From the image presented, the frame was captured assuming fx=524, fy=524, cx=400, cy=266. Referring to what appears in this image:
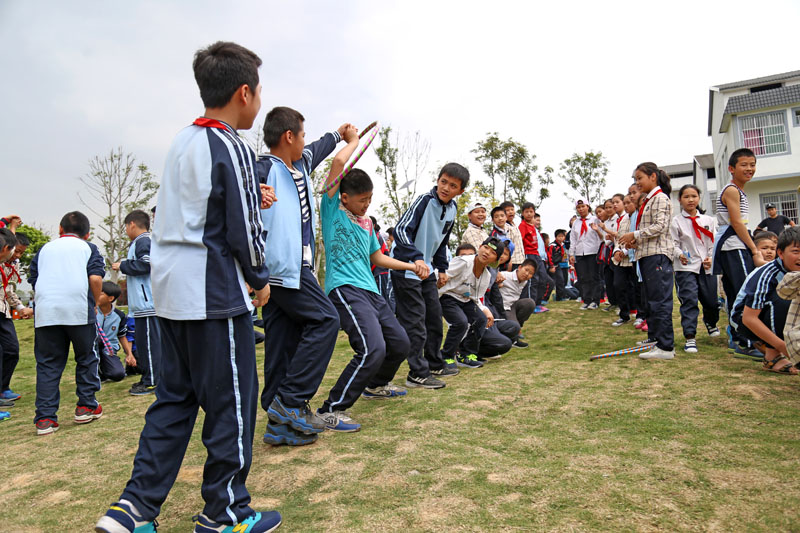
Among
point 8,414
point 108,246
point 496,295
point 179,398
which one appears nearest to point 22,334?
point 8,414

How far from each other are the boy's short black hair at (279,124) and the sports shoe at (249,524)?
2.16 metres

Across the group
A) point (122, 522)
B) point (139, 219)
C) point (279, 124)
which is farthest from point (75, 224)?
point (122, 522)

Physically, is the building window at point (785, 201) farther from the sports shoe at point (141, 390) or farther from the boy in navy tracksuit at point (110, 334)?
the sports shoe at point (141, 390)

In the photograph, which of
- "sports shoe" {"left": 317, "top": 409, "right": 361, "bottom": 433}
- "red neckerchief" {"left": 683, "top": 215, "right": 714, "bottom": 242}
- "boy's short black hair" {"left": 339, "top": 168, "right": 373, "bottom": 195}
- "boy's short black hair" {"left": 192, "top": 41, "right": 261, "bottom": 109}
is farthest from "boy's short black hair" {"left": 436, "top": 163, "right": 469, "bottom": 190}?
"red neckerchief" {"left": 683, "top": 215, "right": 714, "bottom": 242}

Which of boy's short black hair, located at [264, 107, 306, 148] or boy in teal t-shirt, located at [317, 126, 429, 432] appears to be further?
boy in teal t-shirt, located at [317, 126, 429, 432]

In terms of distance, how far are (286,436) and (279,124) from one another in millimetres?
1914

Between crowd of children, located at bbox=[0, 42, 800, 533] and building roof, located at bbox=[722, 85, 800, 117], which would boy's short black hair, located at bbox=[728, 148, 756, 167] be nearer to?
crowd of children, located at bbox=[0, 42, 800, 533]

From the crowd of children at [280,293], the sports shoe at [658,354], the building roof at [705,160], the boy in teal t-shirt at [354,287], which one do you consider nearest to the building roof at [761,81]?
the building roof at [705,160]

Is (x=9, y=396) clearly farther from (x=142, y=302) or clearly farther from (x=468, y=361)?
(x=468, y=361)

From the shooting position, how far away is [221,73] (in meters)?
2.16

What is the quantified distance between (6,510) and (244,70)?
2342mm

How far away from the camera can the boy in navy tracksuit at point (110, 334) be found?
6.31 meters

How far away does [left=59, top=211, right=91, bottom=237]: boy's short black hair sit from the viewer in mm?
4742

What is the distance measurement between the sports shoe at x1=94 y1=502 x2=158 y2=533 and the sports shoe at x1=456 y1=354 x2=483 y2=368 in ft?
13.9
